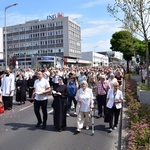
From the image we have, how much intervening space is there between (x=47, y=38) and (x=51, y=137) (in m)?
96.5

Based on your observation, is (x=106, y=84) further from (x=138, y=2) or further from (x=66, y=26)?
(x=66, y=26)

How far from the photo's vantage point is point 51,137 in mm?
7543

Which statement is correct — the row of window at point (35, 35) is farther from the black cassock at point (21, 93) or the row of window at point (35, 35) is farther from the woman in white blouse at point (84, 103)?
the woman in white blouse at point (84, 103)

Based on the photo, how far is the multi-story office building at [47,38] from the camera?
100125 mm

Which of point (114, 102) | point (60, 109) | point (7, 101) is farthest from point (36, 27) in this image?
point (114, 102)

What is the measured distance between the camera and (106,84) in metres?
10.6

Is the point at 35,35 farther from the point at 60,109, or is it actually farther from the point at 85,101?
the point at 85,101

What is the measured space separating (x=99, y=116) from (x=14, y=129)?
3.45 m

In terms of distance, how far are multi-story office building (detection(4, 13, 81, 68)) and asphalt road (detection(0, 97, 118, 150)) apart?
3389 inches

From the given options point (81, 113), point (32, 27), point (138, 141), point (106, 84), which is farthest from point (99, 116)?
point (32, 27)

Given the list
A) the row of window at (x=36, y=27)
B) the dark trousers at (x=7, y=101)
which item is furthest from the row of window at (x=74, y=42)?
the dark trousers at (x=7, y=101)

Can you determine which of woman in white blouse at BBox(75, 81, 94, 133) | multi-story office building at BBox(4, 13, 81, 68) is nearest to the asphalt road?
woman in white blouse at BBox(75, 81, 94, 133)

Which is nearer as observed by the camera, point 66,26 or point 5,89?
point 5,89

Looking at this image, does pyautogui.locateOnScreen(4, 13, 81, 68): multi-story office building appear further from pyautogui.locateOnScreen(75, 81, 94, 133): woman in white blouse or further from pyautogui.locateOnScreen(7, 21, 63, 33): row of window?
pyautogui.locateOnScreen(75, 81, 94, 133): woman in white blouse
